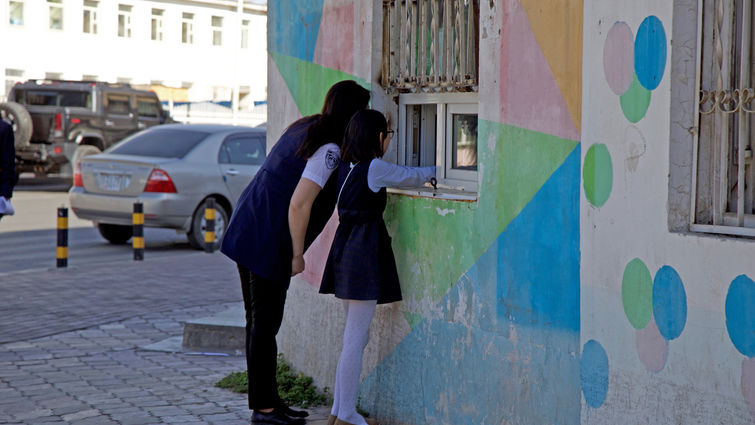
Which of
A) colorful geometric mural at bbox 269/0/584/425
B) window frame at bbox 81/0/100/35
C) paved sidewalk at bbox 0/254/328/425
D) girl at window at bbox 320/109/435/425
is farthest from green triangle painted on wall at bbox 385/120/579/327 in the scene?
window frame at bbox 81/0/100/35

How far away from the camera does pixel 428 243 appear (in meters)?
5.14

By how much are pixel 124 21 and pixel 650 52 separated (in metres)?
46.8

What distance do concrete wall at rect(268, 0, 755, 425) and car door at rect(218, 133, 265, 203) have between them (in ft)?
27.3

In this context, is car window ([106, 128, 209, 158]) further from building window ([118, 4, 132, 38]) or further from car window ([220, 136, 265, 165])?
building window ([118, 4, 132, 38])

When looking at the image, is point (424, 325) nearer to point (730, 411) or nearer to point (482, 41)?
point (482, 41)

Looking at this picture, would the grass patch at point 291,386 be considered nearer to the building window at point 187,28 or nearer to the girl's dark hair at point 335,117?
the girl's dark hair at point 335,117

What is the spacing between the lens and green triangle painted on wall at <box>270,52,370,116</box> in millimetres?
6168

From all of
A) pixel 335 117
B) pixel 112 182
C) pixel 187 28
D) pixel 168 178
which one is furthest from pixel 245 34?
pixel 335 117

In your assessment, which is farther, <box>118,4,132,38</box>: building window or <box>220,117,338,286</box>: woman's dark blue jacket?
<box>118,4,132,38</box>: building window

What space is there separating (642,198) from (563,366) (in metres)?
0.83

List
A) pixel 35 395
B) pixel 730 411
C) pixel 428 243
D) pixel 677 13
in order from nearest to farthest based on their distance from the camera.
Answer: pixel 730 411, pixel 677 13, pixel 428 243, pixel 35 395

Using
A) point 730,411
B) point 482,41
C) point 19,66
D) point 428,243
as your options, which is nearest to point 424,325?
point 428,243

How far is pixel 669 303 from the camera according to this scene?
368 cm

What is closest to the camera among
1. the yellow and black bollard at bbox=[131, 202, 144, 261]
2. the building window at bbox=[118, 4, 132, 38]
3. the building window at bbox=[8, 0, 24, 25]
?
the yellow and black bollard at bbox=[131, 202, 144, 261]
